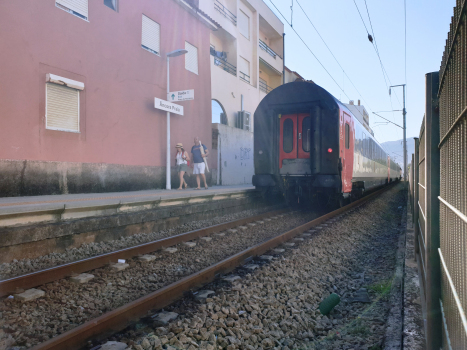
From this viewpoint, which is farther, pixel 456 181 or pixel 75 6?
pixel 75 6

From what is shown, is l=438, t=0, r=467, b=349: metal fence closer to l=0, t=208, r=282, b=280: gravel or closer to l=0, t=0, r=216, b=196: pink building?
l=0, t=208, r=282, b=280: gravel

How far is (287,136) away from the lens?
35.0ft

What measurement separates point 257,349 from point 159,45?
13.0 metres

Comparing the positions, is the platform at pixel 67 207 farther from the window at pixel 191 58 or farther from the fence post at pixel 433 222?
the window at pixel 191 58

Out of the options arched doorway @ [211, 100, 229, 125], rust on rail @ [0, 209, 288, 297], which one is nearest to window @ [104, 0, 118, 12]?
arched doorway @ [211, 100, 229, 125]

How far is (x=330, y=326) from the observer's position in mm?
3281

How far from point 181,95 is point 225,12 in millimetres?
11149

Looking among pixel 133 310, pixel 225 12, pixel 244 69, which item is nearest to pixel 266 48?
pixel 244 69

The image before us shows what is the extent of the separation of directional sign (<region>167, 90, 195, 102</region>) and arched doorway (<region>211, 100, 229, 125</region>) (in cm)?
600

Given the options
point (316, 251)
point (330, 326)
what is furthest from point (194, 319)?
point (316, 251)

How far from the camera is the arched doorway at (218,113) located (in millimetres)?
18984

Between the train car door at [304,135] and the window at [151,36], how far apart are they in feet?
21.4

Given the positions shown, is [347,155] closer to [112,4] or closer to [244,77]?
[112,4]

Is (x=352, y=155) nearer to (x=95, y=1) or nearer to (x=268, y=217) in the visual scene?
(x=268, y=217)
